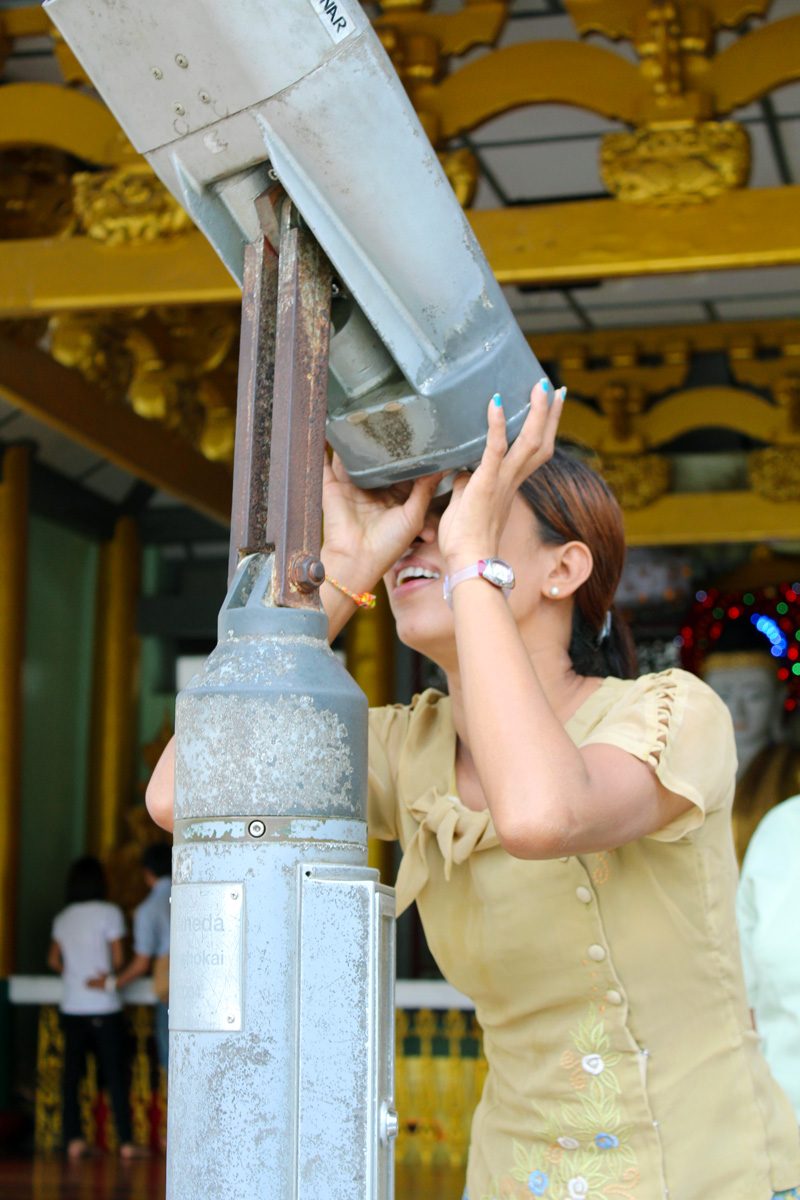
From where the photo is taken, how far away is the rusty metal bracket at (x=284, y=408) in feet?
3.29

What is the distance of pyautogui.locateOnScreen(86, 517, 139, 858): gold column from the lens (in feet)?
25.2

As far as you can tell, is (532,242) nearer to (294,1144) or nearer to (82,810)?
(294,1144)

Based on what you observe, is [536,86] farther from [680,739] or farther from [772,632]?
[772,632]

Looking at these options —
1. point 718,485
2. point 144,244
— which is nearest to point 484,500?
point 144,244

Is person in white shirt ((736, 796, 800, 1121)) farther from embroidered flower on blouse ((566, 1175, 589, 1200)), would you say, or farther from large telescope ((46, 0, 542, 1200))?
large telescope ((46, 0, 542, 1200))

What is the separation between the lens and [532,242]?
10.6 ft

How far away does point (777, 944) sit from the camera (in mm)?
1903

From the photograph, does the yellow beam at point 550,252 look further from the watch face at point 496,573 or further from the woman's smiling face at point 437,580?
the watch face at point 496,573

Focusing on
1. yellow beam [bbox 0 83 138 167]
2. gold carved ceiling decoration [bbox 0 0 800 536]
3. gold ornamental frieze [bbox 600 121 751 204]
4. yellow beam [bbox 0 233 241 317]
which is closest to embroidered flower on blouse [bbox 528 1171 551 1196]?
gold carved ceiling decoration [bbox 0 0 800 536]

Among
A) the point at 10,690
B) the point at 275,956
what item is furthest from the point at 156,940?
the point at 275,956

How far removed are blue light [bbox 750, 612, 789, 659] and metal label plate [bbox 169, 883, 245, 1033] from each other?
579 centimetres

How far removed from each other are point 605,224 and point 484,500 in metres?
2.21

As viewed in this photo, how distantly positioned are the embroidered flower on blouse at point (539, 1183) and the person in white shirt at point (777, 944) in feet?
2.14

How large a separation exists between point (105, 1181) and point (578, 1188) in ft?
14.3
